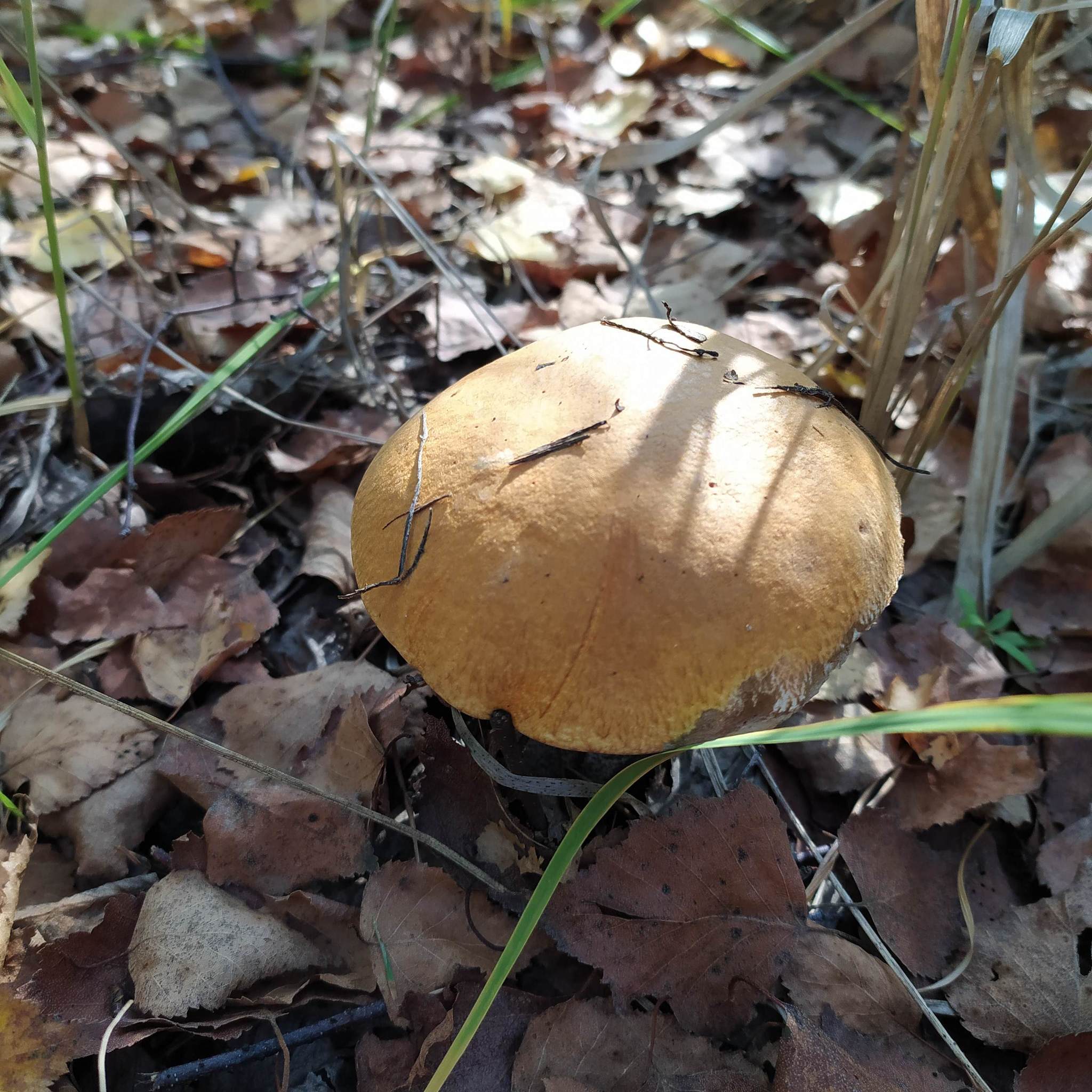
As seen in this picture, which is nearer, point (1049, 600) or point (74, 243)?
point (1049, 600)

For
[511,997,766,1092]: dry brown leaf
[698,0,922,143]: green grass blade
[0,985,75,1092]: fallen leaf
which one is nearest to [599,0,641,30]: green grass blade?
[698,0,922,143]: green grass blade

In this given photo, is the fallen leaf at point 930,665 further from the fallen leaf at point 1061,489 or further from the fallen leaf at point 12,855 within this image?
the fallen leaf at point 12,855

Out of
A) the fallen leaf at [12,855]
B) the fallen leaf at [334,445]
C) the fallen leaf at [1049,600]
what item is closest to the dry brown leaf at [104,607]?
the fallen leaf at [12,855]

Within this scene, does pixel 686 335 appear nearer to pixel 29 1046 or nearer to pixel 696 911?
pixel 696 911

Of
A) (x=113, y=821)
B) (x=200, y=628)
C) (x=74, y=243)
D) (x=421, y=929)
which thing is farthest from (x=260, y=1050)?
(x=74, y=243)

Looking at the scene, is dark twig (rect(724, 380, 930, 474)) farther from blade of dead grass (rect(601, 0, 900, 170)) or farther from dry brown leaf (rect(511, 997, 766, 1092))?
dry brown leaf (rect(511, 997, 766, 1092))

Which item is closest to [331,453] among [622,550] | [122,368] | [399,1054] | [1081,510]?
[122,368]

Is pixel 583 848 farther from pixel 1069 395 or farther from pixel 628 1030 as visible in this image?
pixel 1069 395
